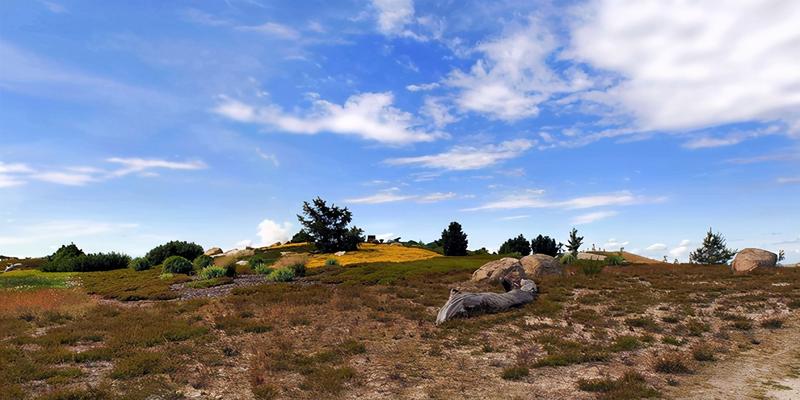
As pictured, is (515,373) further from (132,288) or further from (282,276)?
(132,288)

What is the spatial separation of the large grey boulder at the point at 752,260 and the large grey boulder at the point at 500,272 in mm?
18813

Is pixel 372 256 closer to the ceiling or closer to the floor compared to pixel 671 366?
closer to the ceiling

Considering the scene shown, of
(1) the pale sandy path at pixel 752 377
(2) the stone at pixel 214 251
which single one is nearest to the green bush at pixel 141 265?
(2) the stone at pixel 214 251

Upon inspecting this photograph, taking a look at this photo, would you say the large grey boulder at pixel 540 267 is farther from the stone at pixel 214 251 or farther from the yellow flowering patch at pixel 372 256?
the stone at pixel 214 251

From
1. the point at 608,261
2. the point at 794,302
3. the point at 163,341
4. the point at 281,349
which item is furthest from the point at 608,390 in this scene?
the point at 608,261

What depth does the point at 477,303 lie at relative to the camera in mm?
20391

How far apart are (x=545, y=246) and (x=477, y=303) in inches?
1803

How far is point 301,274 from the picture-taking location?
121 ft

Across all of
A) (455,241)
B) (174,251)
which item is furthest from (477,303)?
(174,251)

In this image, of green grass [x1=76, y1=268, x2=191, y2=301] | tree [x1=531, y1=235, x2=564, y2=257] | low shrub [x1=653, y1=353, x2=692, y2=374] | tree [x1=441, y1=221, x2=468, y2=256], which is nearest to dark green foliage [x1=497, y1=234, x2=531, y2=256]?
tree [x1=531, y1=235, x2=564, y2=257]

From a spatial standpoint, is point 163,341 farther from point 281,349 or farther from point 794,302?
point 794,302

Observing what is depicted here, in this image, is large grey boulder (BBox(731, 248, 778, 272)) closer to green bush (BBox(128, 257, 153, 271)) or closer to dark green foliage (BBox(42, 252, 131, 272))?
green bush (BBox(128, 257, 153, 271))

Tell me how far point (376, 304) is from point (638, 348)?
39.4 feet

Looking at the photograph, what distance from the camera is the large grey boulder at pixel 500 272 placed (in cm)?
3130
